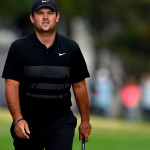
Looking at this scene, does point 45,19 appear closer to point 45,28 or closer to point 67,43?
point 45,28

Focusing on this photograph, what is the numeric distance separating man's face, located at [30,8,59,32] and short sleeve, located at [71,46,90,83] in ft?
1.27

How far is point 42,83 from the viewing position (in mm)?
8094

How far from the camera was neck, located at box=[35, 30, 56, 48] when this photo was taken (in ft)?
26.8

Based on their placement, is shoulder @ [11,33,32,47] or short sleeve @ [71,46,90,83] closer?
shoulder @ [11,33,32,47]

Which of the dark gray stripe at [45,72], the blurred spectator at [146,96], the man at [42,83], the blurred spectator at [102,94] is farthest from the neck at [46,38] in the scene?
the blurred spectator at [102,94]

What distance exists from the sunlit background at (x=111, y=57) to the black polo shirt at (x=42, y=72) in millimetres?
7545

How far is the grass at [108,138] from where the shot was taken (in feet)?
55.4

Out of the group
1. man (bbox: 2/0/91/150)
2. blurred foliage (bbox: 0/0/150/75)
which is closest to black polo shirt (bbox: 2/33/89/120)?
man (bbox: 2/0/91/150)

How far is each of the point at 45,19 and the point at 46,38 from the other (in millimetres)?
238

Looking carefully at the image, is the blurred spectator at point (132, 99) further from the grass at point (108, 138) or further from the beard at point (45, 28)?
the beard at point (45, 28)

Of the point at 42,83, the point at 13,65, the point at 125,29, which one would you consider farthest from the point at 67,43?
the point at 125,29

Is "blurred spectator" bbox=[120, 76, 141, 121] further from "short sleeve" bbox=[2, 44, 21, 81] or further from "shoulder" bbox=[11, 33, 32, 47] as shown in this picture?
"short sleeve" bbox=[2, 44, 21, 81]

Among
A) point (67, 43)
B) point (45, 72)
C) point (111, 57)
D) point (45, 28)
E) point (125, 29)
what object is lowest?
point (111, 57)

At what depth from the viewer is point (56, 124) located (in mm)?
8234
